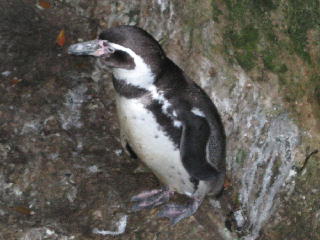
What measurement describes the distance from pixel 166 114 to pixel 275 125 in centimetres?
88

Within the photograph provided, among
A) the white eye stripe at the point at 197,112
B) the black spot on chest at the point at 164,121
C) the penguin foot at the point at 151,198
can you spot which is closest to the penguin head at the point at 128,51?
the black spot on chest at the point at 164,121

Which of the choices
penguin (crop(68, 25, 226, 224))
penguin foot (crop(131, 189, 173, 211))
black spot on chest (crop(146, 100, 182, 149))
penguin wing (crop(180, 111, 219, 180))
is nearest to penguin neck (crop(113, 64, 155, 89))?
penguin (crop(68, 25, 226, 224))

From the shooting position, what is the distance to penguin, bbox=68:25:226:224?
2512 millimetres

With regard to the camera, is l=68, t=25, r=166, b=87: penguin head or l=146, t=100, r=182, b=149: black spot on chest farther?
l=146, t=100, r=182, b=149: black spot on chest

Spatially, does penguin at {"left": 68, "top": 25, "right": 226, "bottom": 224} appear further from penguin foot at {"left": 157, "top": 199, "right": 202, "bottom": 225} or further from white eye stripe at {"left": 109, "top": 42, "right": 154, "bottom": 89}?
penguin foot at {"left": 157, "top": 199, "right": 202, "bottom": 225}

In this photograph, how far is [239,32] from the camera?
10.7 feet

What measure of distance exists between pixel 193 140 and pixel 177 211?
53cm

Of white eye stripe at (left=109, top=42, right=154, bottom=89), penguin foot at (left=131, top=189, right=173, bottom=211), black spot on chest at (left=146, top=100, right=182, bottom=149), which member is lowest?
penguin foot at (left=131, top=189, right=173, bottom=211)

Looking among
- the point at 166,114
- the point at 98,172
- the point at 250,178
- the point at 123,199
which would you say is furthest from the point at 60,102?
the point at 250,178

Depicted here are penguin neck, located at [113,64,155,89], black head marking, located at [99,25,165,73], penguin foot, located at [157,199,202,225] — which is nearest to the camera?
black head marking, located at [99,25,165,73]

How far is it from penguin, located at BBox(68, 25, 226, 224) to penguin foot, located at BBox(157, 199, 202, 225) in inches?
6.2

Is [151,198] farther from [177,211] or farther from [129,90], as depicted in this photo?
[129,90]

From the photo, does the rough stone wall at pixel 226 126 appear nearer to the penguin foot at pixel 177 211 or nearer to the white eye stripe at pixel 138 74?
the penguin foot at pixel 177 211

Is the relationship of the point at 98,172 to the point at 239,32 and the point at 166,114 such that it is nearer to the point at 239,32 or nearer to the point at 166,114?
the point at 166,114
